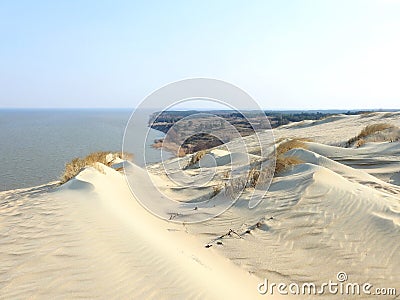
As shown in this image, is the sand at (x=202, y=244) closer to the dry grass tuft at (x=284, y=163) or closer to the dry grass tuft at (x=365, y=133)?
the dry grass tuft at (x=284, y=163)

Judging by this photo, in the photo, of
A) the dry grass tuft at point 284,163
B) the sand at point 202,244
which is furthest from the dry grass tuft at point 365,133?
the sand at point 202,244

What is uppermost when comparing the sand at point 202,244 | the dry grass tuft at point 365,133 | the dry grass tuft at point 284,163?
the dry grass tuft at point 365,133

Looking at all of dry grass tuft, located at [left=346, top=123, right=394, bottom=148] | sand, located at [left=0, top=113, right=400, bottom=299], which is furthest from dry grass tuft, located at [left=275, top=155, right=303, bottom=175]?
dry grass tuft, located at [left=346, top=123, right=394, bottom=148]

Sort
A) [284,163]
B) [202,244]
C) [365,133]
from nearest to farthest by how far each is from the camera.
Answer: [202,244] < [284,163] < [365,133]

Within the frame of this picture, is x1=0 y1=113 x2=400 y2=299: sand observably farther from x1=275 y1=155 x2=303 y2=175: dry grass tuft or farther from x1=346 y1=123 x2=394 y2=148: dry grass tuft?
x1=346 y1=123 x2=394 y2=148: dry grass tuft

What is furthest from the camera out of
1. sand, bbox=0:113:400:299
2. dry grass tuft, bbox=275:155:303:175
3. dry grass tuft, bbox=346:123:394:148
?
dry grass tuft, bbox=346:123:394:148

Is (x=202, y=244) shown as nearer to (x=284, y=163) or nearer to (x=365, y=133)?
(x=284, y=163)

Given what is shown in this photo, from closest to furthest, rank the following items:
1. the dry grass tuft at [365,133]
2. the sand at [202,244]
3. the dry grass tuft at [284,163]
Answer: the sand at [202,244], the dry grass tuft at [284,163], the dry grass tuft at [365,133]

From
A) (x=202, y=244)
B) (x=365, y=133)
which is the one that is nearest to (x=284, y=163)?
(x=202, y=244)

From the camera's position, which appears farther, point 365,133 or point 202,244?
point 365,133
